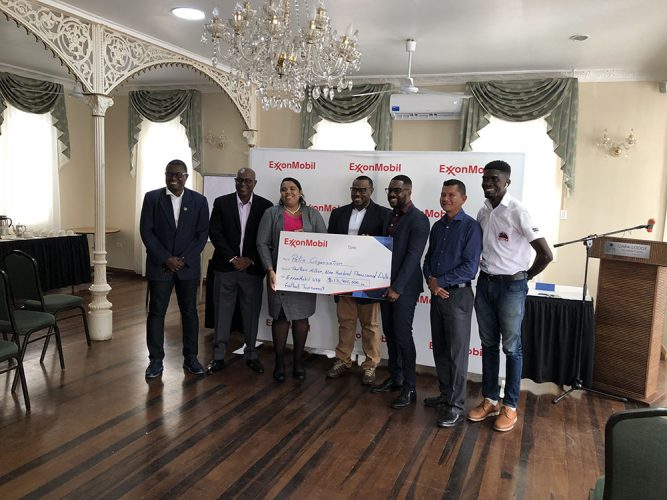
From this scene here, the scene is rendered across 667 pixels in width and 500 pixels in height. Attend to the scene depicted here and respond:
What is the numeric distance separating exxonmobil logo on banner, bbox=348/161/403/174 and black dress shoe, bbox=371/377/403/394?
1.56 meters

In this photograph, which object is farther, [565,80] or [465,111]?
[465,111]

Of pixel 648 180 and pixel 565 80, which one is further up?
pixel 565 80

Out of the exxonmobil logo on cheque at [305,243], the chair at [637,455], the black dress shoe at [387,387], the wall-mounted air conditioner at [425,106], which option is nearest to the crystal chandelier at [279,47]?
the exxonmobil logo on cheque at [305,243]

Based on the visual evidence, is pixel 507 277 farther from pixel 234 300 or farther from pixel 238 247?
pixel 234 300

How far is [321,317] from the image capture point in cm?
424

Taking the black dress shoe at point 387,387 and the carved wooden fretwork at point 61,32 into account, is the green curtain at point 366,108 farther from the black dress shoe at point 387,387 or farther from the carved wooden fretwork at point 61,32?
the black dress shoe at point 387,387

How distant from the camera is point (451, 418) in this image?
10.4 ft

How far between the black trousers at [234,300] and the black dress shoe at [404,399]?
47.4 inches

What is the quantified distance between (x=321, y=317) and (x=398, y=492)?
6.30ft

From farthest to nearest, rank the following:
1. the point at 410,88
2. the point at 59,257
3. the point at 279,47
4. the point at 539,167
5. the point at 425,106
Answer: the point at 59,257 → the point at 425,106 → the point at 539,167 → the point at 410,88 → the point at 279,47

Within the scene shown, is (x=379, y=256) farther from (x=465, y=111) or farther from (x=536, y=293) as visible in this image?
(x=465, y=111)

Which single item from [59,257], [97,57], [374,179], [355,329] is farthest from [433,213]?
[59,257]

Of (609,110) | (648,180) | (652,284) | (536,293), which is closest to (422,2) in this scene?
(536,293)

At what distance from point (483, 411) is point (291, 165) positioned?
2.33m
